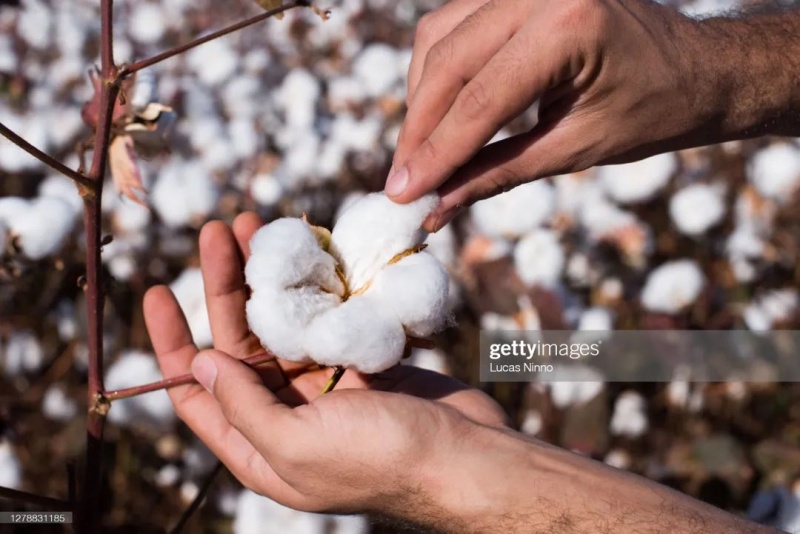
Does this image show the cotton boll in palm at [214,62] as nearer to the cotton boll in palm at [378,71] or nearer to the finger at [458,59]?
the cotton boll in palm at [378,71]

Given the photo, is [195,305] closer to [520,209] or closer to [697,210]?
[520,209]

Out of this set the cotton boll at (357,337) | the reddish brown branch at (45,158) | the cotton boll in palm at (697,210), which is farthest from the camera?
the cotton boll in palm at (697,210)

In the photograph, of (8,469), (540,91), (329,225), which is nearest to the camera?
(540,91)


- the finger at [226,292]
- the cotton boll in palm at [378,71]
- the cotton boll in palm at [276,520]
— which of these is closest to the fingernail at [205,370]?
the finger at [226,292]

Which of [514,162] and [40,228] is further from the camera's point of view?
[40,228]

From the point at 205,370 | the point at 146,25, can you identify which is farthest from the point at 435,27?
the point at 146,25

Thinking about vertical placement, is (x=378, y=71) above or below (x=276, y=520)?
above

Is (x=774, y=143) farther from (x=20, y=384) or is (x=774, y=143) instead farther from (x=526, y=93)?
(x=20, y=384)
